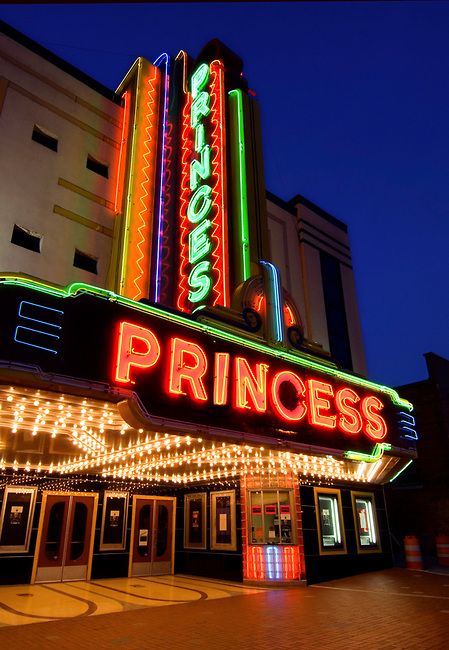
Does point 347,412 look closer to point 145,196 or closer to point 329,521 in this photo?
point 329,521

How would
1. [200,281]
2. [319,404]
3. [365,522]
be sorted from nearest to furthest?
[319,404] < [200,281] < [365,522]

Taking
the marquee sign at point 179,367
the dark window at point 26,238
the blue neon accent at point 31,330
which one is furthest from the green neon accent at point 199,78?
the blue neon accent at point 31,330

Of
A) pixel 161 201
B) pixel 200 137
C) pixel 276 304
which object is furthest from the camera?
pixel 200 137

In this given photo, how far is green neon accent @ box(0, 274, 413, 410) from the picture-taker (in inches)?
275

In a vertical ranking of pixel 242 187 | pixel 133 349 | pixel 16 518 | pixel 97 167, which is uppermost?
pixel 97 167

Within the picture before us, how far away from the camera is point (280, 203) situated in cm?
2030

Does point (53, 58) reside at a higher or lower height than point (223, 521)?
higher

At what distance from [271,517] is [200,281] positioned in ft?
23.3

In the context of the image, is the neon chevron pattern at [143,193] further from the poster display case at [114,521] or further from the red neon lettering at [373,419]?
the poster display case at [114,521]

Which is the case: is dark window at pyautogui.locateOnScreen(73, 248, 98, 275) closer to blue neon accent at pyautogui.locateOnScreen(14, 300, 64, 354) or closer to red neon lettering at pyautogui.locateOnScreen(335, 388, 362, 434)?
blue neon accent at pyautogui.locateOnScreen(14, 300, 64, 354)

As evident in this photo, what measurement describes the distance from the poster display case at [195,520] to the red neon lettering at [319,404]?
20.4 feet

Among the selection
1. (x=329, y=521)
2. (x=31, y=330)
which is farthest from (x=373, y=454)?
(x=31, y=330)

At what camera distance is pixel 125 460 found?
12.7 metres

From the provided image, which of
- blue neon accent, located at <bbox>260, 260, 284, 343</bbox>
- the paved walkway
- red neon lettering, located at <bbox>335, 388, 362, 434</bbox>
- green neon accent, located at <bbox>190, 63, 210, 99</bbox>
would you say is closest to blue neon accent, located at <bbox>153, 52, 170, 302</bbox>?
green neon accent, located at <bbox>190, 63, 210, 99</bbox>
